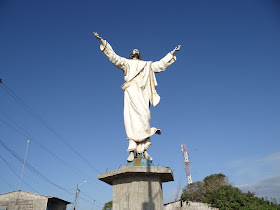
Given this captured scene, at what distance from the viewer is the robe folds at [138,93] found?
7.42 m

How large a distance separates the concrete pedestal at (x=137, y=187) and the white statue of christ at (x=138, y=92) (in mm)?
600

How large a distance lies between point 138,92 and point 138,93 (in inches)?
1.5

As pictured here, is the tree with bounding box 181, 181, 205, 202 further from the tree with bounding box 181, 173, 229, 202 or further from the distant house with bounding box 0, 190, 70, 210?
the distant house with bounding box 0, 190, 70, 210

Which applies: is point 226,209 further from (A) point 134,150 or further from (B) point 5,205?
(B) point 5,205

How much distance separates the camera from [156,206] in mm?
6445

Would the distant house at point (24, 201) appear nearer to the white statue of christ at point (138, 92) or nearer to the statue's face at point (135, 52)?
the white statue of christ at point (138, 92)

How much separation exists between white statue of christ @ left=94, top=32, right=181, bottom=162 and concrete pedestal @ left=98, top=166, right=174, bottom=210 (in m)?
0.60

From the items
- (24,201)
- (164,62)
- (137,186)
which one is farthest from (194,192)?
(137,186)

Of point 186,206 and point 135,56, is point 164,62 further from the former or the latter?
point 186,206

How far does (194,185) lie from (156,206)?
140 ft

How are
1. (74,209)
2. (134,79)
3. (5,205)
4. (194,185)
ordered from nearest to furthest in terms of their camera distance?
(134,79) → (5,205) → (74,209) → (194,185)

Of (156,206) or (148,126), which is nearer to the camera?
(156,206)

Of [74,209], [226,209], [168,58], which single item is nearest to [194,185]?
[226,209]

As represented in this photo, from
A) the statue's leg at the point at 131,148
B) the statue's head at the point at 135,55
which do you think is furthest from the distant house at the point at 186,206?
the statue's head at the point at 135,55
